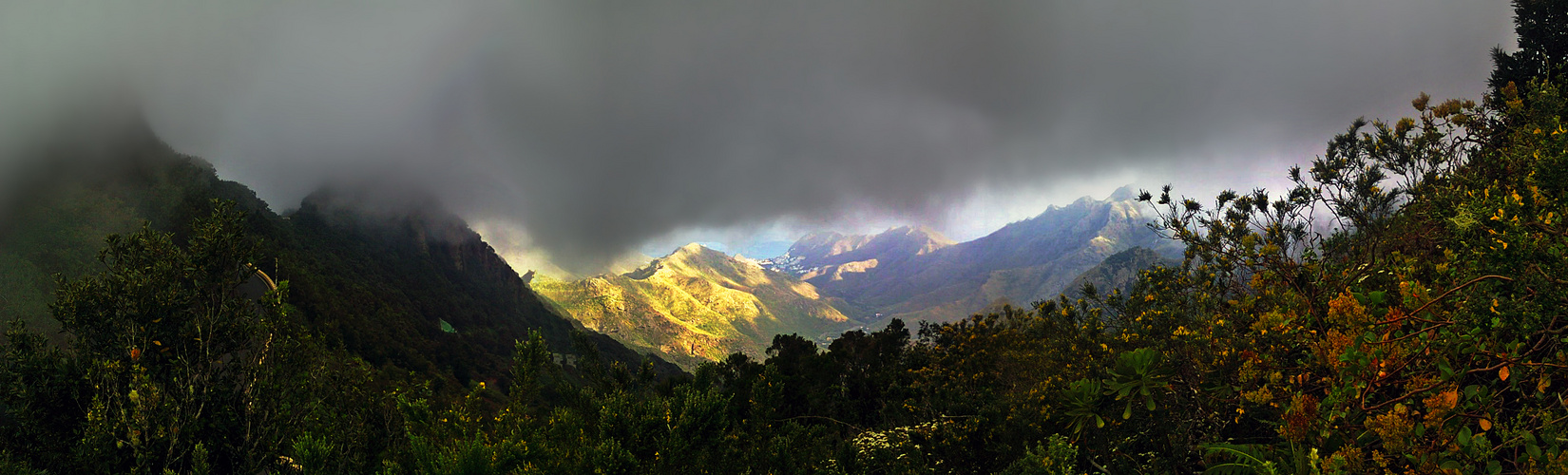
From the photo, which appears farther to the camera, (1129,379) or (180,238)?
(180,238)

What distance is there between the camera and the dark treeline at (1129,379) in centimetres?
280

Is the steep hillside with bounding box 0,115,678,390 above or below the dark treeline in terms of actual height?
above

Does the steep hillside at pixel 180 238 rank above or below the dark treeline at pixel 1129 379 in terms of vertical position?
above

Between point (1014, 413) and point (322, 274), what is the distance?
135022 millimetres

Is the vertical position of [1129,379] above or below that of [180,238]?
below

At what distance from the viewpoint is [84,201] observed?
365ft

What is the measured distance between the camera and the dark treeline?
9.18 feet

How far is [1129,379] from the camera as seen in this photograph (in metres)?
3.89

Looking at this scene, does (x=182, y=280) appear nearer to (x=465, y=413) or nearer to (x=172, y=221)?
(x=465, y=413)

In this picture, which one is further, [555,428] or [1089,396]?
[555,428]

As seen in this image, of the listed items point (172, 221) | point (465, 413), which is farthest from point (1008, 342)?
point (172, 221)

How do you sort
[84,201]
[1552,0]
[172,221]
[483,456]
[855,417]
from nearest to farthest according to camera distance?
[483,456]
[1552,0]
[855,417]
[172,221]
[84,201]

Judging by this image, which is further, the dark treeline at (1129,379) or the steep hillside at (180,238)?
the steep hillside at (180,238)

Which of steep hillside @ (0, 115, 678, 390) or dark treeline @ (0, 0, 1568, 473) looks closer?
dark treeline @ (0, 0, 1568, 473)
